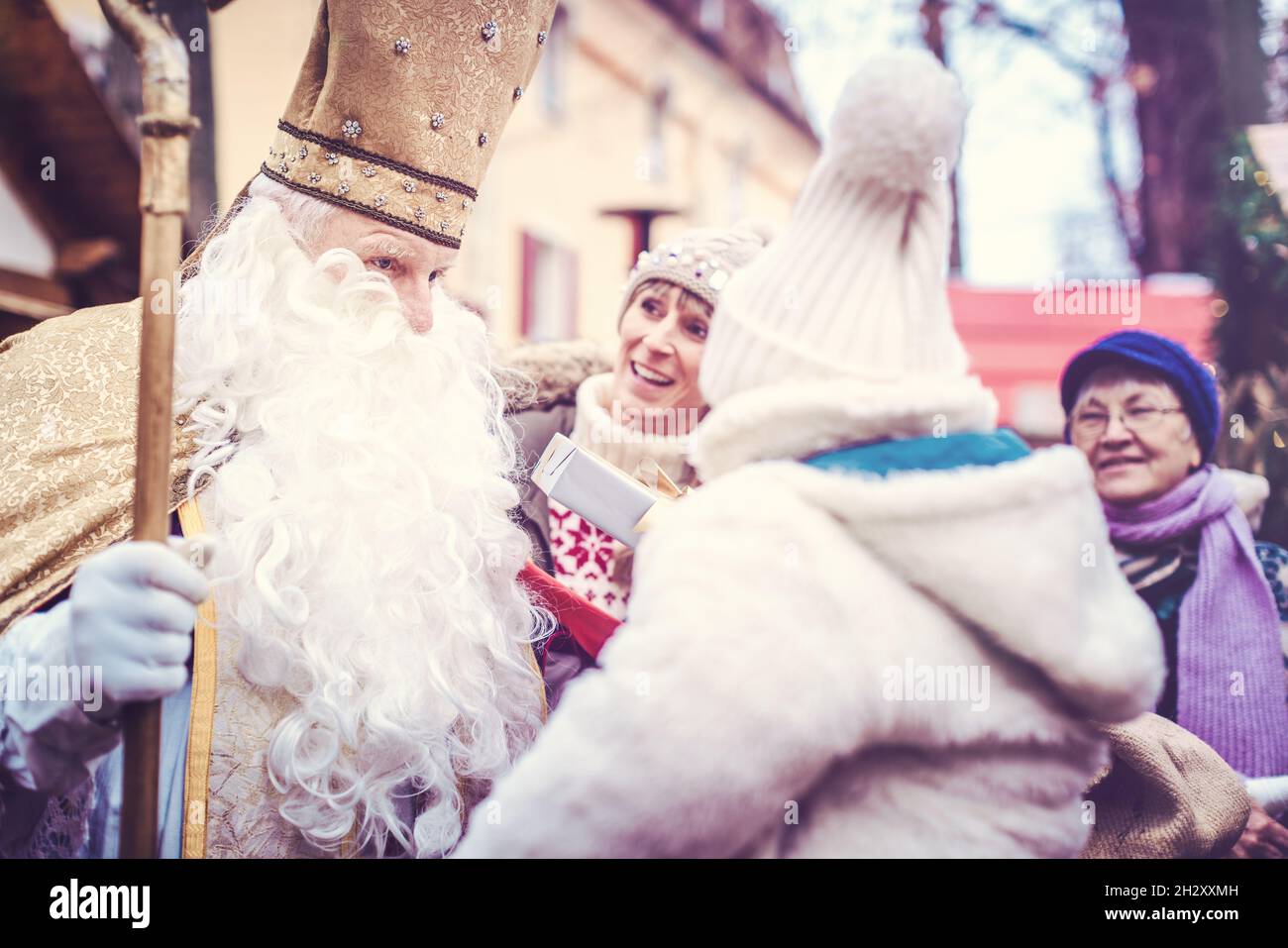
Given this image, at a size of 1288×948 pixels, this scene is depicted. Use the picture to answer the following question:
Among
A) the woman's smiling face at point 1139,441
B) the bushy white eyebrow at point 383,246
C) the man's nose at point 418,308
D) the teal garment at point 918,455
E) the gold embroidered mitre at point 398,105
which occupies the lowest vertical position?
the teal garment at point 918,455

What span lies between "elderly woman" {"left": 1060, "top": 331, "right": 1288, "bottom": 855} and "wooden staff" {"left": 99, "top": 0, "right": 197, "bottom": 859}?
2356 mm

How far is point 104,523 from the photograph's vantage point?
1.87m

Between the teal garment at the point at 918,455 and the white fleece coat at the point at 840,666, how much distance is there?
0.06 ft

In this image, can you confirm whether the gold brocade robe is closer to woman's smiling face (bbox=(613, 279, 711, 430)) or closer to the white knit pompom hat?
the white knit pompom hat

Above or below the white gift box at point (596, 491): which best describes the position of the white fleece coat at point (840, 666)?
below

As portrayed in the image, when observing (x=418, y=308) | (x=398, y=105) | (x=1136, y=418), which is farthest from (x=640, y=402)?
(x=1136, y=418)

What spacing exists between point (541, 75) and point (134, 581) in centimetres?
1100

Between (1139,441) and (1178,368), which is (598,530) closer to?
(1139,441)

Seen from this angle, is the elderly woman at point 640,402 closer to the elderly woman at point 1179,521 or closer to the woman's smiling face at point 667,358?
the woman's smiling face at point 667,358

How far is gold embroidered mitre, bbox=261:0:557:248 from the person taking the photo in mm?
2020

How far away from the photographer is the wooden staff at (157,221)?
4.59 ft

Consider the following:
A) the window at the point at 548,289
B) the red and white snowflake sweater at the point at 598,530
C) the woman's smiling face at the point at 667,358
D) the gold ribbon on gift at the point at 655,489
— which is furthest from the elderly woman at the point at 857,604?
the window at the point at 548,289

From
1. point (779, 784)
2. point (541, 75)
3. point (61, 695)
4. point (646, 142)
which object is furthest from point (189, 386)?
point (646, 142)
